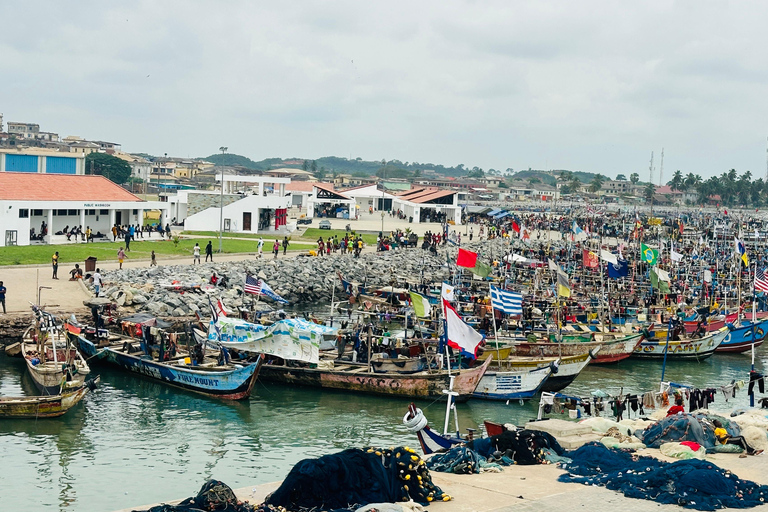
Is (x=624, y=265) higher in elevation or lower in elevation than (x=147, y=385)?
higher

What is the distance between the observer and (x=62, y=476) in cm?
2123

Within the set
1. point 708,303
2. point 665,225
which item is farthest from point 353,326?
→ point 665,225

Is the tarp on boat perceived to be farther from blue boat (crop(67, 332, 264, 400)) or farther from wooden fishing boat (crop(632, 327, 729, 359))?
wooden fishing boat (crop(632, 327, 729, 359))

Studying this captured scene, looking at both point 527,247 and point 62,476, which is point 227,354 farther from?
point 527,247

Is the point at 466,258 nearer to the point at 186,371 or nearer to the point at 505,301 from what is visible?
the point at 505,301

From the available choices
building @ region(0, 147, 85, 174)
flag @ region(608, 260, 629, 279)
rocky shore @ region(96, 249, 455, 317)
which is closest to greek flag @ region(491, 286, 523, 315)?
rocky shore @ region(96, 249, 455, 317)

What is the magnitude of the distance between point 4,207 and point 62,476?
118 ft

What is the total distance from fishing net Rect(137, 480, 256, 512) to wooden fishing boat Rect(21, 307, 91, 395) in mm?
13183

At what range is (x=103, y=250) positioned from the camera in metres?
55.0

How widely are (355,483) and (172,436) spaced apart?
11837mm

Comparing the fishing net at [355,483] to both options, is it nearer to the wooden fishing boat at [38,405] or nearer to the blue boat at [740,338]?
the wooden fishing boat at [38,405]

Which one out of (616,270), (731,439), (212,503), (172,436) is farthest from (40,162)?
(212,503)

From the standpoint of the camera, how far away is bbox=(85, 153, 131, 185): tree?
144125 millimetres

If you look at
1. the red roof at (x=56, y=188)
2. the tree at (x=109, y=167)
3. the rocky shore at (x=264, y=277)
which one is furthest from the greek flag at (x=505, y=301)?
the tree at (x=109, y=167)
